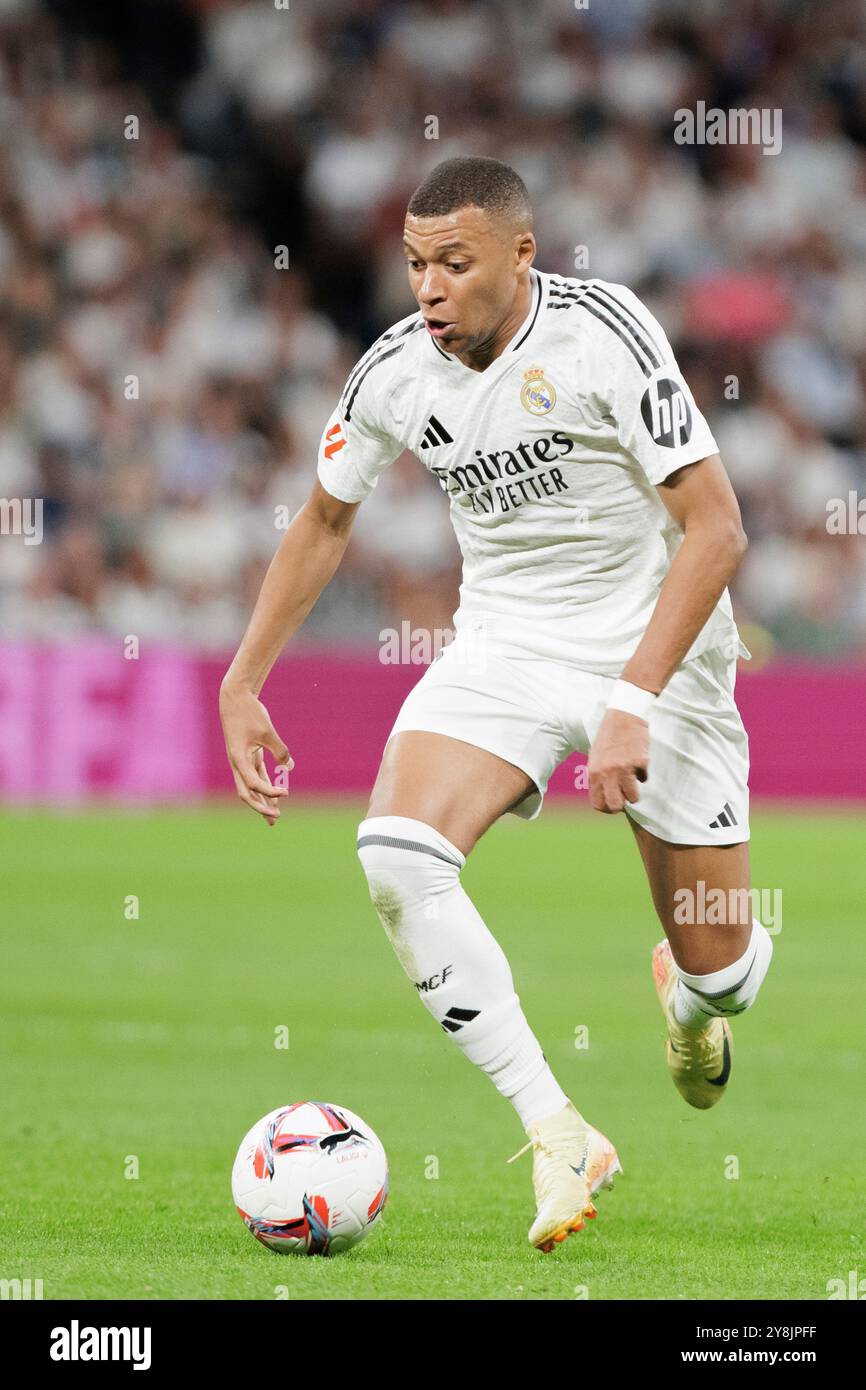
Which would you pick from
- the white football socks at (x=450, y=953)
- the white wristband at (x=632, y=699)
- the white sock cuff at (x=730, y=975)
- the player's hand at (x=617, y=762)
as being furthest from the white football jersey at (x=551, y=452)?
the white sock cuff at (x=730, y=975)

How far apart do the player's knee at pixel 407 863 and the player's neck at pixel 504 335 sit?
44.2 inches

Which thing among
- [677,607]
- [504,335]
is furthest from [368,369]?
[677,607]

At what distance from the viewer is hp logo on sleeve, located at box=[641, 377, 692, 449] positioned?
194 inches

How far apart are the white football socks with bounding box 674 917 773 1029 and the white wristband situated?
1267 mm

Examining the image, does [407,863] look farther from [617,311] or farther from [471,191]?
[471,191]

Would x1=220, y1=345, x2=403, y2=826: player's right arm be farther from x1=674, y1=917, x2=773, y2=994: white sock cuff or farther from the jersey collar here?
x1=674, y1=917, x2=773, y2=994: white sock cuff

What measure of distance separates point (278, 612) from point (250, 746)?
0.38 metres

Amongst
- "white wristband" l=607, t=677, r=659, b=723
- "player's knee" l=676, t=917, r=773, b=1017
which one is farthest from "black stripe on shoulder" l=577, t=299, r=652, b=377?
"player's knee" l=676, t=917, r=773, b=1017

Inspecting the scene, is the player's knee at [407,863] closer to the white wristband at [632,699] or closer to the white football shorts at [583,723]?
the white football shorts at [583,723]

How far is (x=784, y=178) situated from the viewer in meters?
19.6

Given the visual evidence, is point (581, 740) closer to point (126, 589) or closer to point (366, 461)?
point (366, 461)

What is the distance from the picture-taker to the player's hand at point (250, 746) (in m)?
5.27

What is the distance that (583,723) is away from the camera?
208 inches

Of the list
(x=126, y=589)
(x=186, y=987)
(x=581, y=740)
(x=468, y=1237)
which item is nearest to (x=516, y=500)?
(x=581, y=740)
